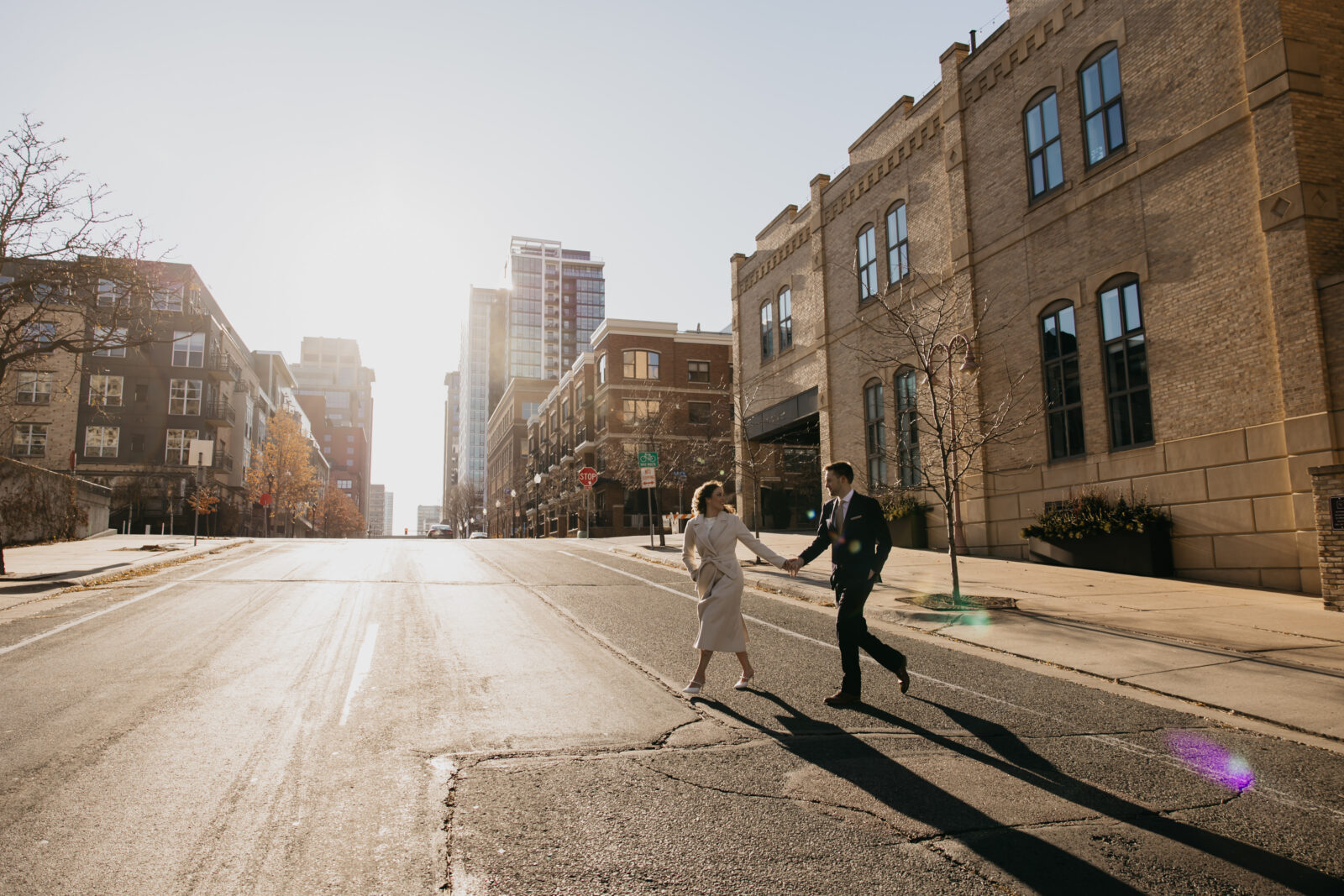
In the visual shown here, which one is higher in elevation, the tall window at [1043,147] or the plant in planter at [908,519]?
the tall window at [1043,147]

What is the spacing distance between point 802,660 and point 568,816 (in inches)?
176

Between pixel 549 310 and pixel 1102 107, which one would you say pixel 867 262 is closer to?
pixel 1102 107

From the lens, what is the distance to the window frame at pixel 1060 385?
17.5 metres

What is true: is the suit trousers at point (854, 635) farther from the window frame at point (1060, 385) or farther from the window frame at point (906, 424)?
the window frame at point (906, 424)

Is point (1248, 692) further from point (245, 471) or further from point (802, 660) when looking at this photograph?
point (245, 471)

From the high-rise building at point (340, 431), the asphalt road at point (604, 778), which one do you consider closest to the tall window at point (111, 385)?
the asphalt road at point (604, 778)

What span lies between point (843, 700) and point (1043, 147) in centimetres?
1699

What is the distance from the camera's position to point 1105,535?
16.0 metres

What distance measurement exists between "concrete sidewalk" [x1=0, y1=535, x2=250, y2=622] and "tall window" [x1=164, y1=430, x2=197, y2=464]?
3167 cm

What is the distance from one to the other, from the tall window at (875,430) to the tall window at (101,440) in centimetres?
5077

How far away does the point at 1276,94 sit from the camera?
13.2m

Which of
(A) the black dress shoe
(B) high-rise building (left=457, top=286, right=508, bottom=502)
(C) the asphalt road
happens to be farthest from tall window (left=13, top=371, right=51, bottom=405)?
(B) high-rise building (left=457, top=286, right=508, bottom=502)

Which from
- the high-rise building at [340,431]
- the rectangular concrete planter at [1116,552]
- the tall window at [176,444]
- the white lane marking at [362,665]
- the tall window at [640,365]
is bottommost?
the white lane marking at [362,665]

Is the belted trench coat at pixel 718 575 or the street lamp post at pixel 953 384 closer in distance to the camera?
the belted trench coat at pixel 718 575
